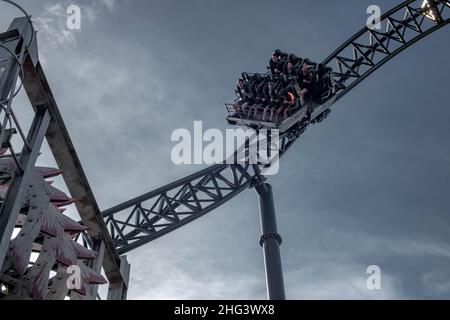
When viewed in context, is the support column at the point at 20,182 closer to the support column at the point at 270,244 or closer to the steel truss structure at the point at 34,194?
the steel truss structure at the point at 34,194

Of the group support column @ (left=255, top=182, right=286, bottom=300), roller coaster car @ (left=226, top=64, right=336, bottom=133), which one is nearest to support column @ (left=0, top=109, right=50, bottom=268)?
support column @ (left=255, top=182, right=286, bottom=300)

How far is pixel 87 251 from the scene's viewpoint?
657 cm

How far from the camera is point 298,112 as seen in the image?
15.4 m

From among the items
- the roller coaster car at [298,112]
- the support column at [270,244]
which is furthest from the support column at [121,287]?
the roller coaster car at [298,112]

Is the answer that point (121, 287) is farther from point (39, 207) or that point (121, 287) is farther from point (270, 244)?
point (270, 244)

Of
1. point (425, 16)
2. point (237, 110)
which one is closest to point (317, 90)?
point (237, 110)

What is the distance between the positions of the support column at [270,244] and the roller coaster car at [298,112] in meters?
1.99

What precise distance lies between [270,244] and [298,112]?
14.1 ft

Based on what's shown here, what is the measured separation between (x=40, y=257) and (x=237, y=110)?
10.7 metres

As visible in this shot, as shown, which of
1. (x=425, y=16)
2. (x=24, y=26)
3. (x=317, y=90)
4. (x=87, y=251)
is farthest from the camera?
(x=425, y=16)

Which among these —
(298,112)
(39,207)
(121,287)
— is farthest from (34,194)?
(298,112)

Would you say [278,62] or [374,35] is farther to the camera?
[374,35]

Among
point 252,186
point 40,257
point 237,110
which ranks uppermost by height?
point 237,110
